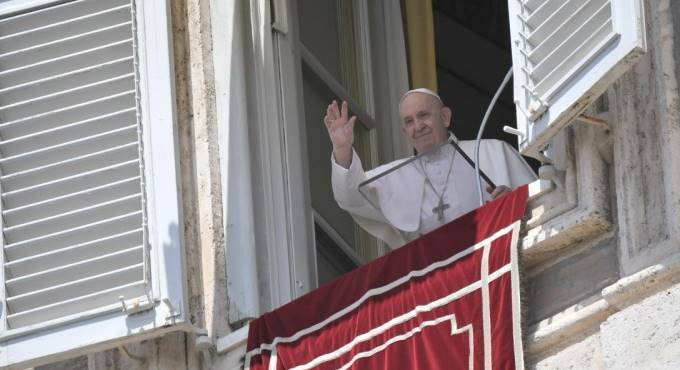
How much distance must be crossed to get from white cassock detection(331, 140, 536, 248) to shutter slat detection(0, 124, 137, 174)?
2.50 ft

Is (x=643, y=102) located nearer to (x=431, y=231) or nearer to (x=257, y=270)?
(x=431, y=231)

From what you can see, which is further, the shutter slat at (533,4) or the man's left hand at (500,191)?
the man's left hand at (500,191)

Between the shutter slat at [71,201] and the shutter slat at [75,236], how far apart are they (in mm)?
83

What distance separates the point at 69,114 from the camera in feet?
29.8

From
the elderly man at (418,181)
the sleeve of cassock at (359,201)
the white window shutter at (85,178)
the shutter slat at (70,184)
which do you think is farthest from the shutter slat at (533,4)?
the shutter slat at (70,184)

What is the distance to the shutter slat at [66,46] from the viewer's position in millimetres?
9156

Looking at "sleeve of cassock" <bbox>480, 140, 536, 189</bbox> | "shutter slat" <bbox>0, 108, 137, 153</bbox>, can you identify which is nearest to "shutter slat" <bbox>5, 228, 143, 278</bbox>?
"shutter slat" <bbox>0, 108, 137, 153</bbox>

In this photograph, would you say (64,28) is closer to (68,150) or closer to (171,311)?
(68,150)

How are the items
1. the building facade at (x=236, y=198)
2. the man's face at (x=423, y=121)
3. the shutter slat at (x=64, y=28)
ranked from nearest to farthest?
the building facade at (x=236, y=198) → the shutter slat at (x=64, y=28) → the man's face at (x=423, y=121)

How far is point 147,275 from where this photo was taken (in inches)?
343

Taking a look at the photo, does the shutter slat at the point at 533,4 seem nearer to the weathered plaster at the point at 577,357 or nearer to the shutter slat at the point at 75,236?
the weathered plaster at the point at 577,357

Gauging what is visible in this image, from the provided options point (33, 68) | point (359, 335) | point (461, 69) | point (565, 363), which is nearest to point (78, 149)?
point (33, 68)

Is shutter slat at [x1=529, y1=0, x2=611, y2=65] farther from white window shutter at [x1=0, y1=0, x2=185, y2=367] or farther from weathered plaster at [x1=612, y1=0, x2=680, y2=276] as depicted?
white window shutter at [x1=0, y1=0, x2=185, y2=367]

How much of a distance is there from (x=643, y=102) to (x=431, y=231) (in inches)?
37.5
